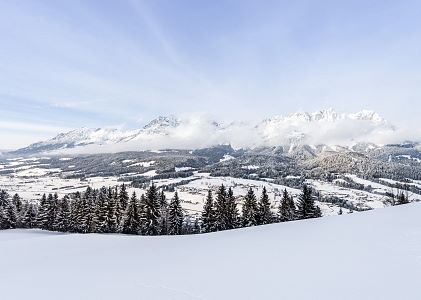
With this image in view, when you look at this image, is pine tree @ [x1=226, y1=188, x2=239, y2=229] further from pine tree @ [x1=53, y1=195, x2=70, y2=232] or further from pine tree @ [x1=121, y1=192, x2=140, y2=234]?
pine tree @ [x1=53, y1=195, x2=70, y2=232]

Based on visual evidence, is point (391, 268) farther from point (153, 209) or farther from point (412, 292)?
point (153, 209)

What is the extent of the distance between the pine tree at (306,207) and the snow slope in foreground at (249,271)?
1550 inches

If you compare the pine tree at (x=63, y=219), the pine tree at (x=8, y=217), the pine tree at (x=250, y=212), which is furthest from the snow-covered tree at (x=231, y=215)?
the pine tree at (x=8, y=217)

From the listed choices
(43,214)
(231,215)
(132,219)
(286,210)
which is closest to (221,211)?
(231,215)

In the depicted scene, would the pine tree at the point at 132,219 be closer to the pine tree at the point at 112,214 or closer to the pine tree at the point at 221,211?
the pine tree at the point at 112,214

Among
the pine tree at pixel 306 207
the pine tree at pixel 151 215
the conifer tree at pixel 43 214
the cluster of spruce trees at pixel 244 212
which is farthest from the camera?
the conifer tree at pixel 43 214

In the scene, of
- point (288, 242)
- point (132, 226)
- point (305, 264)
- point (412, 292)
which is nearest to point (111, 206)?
point (132, 226)

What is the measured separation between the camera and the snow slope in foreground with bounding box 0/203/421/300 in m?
9.30

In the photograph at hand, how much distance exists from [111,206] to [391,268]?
56829mm

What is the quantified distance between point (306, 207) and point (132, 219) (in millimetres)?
30873

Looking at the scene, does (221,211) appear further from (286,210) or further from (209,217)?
(286,210)

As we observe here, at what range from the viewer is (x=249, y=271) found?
11.6 metres

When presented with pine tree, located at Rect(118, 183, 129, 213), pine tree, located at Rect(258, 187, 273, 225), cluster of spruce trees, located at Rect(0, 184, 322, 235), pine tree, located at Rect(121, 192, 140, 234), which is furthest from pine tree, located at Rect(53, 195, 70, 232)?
pine tree, located at Rect(258, 187, 273, 225)

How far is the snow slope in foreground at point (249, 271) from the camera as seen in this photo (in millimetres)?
9305
